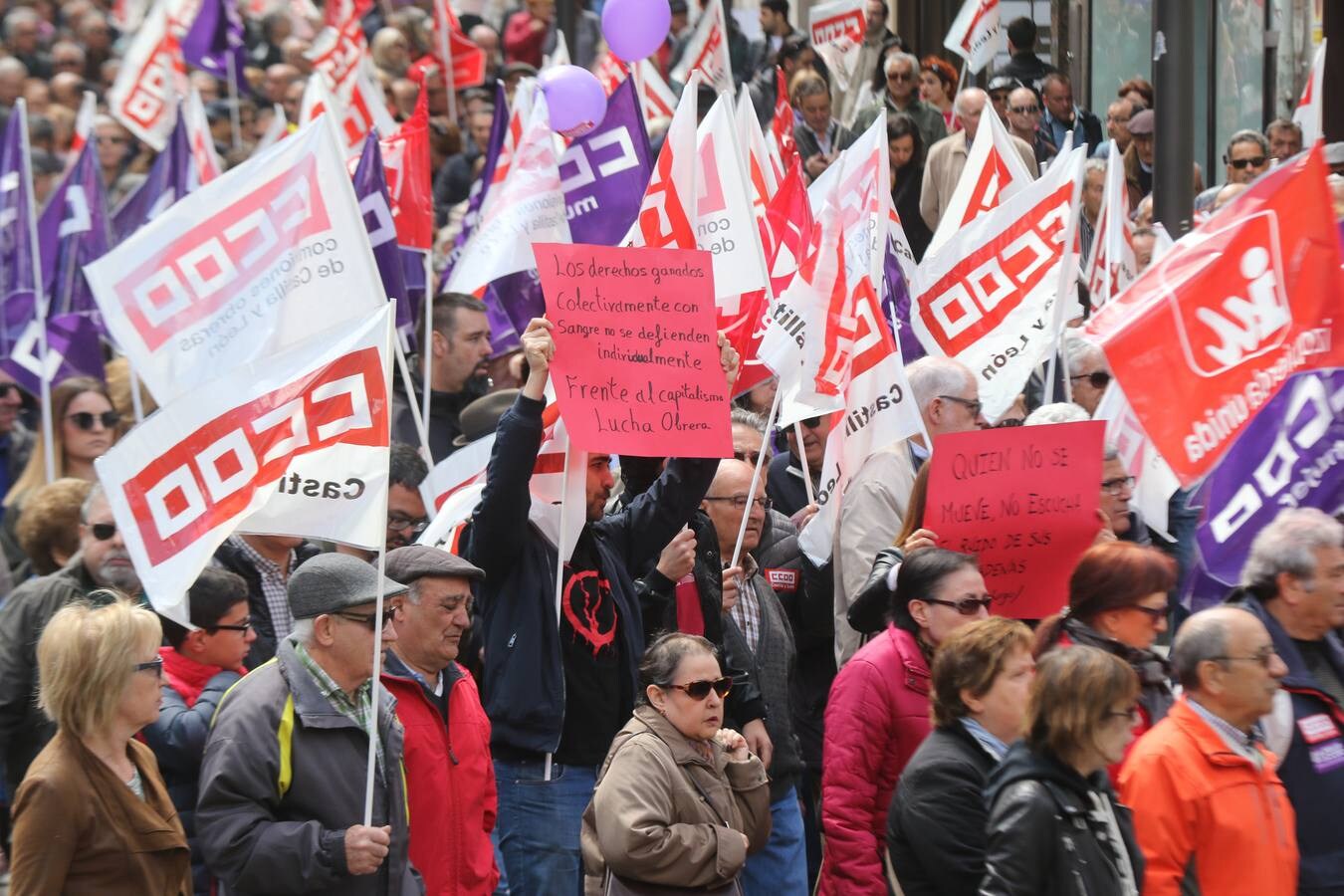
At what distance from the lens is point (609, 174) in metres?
9.77

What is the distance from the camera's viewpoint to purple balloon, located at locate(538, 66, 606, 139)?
401 inches

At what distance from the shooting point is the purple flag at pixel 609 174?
9695mm

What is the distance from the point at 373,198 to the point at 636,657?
4003 mm

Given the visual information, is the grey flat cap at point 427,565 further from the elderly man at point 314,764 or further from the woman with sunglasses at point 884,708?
the woman with sunglasses at point 884,708

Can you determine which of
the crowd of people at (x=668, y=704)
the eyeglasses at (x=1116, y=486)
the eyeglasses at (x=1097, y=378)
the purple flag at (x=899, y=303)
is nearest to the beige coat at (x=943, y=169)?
the purple flag at (x=899, y=303)

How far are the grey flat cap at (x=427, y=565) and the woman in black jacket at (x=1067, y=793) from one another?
1.65 meters

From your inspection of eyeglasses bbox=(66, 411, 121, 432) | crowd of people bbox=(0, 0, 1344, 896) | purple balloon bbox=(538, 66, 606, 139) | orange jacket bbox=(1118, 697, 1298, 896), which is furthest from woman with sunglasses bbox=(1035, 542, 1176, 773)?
purple balloon bbox=(538, 66, 606, 139)

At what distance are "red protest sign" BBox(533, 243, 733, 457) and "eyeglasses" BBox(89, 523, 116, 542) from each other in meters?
1.37

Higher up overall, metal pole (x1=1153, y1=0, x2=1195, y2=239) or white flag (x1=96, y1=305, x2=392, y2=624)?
metal pole (x1=1153, y1=0, x2=1195, y2=239)

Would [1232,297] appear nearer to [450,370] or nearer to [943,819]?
[943,819]

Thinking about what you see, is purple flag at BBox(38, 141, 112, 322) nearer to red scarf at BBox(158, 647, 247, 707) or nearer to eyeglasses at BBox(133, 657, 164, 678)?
red scarf at BBox(158, 647, 247, 707)

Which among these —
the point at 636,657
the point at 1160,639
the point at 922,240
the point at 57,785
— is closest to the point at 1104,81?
the point at 922,240

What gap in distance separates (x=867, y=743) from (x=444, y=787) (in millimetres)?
1143

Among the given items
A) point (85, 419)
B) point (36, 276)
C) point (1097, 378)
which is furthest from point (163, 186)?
point (1097, 378)
